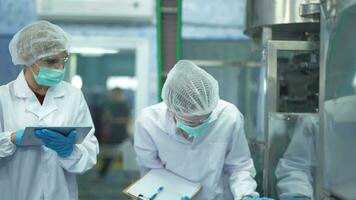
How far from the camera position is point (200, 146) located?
5.39ft

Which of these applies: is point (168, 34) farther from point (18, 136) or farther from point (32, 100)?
point (18, 136)

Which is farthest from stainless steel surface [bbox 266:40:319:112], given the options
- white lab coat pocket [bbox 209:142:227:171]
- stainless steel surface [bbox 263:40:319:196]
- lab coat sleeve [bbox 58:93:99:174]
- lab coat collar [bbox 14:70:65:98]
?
lab coat collar [bbox 14:70:65:98]

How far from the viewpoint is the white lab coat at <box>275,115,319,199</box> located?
5.36 feet

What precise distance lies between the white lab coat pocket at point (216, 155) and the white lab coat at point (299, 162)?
24 cm

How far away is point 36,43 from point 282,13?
927 millimetres

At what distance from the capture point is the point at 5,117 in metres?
1.53

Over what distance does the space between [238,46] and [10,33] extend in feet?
4.70

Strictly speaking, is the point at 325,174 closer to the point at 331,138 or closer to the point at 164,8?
the point at 331,138

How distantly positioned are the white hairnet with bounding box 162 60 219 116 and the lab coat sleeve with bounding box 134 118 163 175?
18 cm

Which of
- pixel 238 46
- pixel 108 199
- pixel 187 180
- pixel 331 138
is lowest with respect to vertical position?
pixel 108 199

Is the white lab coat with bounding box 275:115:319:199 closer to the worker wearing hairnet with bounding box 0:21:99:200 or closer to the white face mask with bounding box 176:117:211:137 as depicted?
the white face mask with bounding box 176:117:211:137

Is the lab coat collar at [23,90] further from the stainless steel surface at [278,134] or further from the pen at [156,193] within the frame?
the stainless steel surface at [278,134]

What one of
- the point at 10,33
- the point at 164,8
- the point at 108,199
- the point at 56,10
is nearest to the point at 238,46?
the point at 164,8

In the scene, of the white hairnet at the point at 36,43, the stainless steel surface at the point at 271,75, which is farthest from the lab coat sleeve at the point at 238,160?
the white hairnet at the point at 36,43
